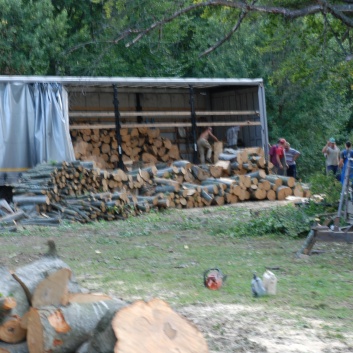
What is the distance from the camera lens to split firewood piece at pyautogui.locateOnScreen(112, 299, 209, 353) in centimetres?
579

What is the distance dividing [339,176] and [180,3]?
15.3 ft

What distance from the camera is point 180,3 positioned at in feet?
50.4

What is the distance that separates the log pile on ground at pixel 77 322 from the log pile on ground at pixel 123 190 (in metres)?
10.3

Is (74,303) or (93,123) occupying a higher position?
(93,123)

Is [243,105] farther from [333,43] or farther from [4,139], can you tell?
[4,139]

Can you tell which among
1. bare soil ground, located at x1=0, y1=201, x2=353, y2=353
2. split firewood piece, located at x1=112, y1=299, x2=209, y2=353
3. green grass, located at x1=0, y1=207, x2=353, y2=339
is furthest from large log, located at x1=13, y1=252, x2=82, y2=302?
green grass, located at x1=0, y1=207, x2=353, y2=339

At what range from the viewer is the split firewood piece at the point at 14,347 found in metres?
6.29

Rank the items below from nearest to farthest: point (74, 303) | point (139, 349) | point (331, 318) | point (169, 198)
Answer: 1. point (139, 349)
2. point (74, 303)
3. point (331, 318)
4. point (169, 198)

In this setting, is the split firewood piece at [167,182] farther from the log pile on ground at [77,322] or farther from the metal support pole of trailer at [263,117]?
the log pile on ground at [77,322]

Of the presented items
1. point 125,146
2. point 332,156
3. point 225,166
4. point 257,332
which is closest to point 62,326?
point 257,332

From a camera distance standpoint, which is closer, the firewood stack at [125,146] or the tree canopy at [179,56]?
the firewood stack at [125,146]

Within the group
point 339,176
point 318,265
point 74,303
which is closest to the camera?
point 74,303

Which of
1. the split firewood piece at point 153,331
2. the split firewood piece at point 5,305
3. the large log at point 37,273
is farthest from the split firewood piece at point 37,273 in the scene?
the split firewood piece at point 153,331

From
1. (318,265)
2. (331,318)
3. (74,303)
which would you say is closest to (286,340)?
(331,318)
